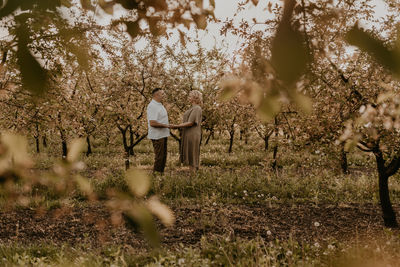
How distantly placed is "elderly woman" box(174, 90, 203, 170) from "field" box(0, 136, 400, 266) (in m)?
0.50

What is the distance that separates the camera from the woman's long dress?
6.36m

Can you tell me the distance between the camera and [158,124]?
586 cm

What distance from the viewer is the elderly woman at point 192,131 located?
636cm

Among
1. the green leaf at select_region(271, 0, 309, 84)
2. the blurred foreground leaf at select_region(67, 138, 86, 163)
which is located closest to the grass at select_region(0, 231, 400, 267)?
the blurred foreground leaf at select_region(67, 138, 86, 163)

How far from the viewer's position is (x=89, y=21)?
1151 millimetres

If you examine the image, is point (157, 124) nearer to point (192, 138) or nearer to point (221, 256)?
point (192, 138)

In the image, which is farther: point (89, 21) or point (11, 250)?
point (11, 250)

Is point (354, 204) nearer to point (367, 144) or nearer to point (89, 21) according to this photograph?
point (367, 144)

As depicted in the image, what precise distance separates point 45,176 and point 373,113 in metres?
3.20

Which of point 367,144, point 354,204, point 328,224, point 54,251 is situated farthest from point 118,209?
point 354,204

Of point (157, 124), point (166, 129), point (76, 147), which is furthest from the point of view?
point (166, 129)

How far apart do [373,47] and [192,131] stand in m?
5.96

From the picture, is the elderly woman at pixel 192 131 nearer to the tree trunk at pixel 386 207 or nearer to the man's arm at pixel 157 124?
the man's arm at pixel 157 124

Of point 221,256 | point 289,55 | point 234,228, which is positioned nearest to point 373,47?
point 289,55
